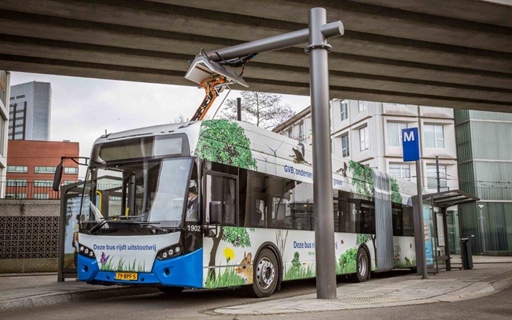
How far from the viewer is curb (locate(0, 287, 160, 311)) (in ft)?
33.7

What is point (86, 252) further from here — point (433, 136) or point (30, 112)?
point (30, 112)

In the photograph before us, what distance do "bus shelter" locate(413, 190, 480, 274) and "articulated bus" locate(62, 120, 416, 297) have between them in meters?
5.70

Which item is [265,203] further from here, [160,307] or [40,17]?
[40,17]

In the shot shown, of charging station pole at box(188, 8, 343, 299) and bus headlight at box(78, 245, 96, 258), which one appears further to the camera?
bus headlight at box(78, 245, 96, 258)

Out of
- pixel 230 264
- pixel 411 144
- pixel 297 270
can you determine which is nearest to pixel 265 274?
pixel 230 264

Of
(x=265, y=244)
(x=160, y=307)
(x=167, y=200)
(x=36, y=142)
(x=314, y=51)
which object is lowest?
(x=160, y=307)

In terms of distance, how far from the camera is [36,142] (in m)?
87.8

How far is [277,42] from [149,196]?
4.09 meters

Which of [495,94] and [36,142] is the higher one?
[36,142]

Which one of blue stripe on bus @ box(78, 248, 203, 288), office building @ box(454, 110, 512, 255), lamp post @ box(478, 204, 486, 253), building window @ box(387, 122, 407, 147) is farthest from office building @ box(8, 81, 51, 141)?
blue stripe on bus @ box(78, 248, 203, 288)

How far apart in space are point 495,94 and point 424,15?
9422 mm

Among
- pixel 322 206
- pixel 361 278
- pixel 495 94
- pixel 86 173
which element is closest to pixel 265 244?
pixel 322 206

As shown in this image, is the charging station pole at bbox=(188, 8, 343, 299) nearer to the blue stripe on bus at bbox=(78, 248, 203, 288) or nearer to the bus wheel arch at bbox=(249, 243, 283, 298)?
the bus wheel arch at bbox=(249, 243, 283, 298)

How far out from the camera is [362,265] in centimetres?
1650
